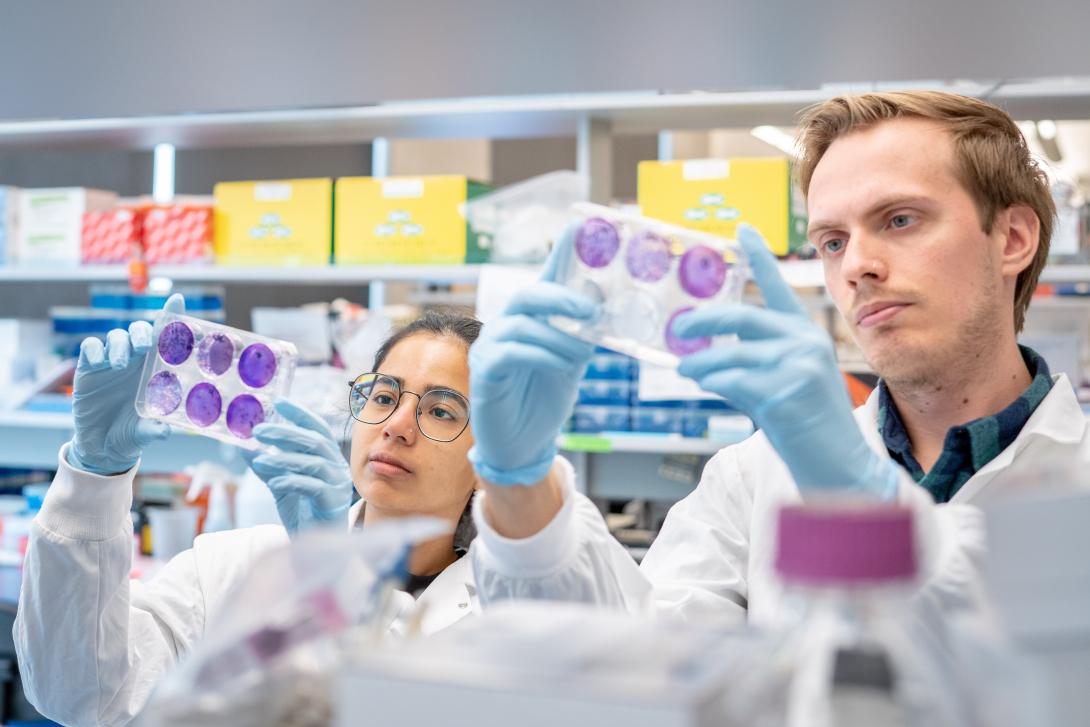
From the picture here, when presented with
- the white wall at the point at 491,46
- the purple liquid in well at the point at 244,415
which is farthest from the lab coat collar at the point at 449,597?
the white wall at the point at 491,46

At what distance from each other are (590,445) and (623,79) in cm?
202

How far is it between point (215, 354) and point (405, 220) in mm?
1530

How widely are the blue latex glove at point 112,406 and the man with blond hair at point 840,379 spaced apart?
0.76 meters

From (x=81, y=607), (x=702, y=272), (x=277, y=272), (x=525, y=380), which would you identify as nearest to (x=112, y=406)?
(x=81, y=607)

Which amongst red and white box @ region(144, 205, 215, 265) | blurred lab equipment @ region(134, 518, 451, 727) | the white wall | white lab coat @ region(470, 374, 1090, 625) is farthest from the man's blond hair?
red and white box @ region(144, 205, 215, 265)

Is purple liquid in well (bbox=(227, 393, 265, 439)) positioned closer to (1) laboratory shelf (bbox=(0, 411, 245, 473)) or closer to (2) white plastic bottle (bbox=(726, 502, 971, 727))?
(2) white plastic bottle (bbox=(726, 502, 971, 727))

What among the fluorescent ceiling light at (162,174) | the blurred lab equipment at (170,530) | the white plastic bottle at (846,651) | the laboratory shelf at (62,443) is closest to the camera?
the white plastic bottle at (846,651)

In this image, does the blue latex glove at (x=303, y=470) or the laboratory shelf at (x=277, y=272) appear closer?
the blue latex glove at (x=303, y=470)

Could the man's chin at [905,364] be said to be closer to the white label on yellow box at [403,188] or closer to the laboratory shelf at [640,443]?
the laboratory shelf at [640,443]

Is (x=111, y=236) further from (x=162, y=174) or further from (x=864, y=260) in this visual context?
(x=864, y=260)

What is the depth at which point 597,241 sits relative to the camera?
0.95 meters

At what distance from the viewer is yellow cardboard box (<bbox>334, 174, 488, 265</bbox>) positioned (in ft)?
9.68

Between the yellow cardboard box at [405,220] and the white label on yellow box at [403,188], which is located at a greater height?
the white label on yellow box at [403,188]

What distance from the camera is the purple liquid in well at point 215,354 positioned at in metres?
1.52
